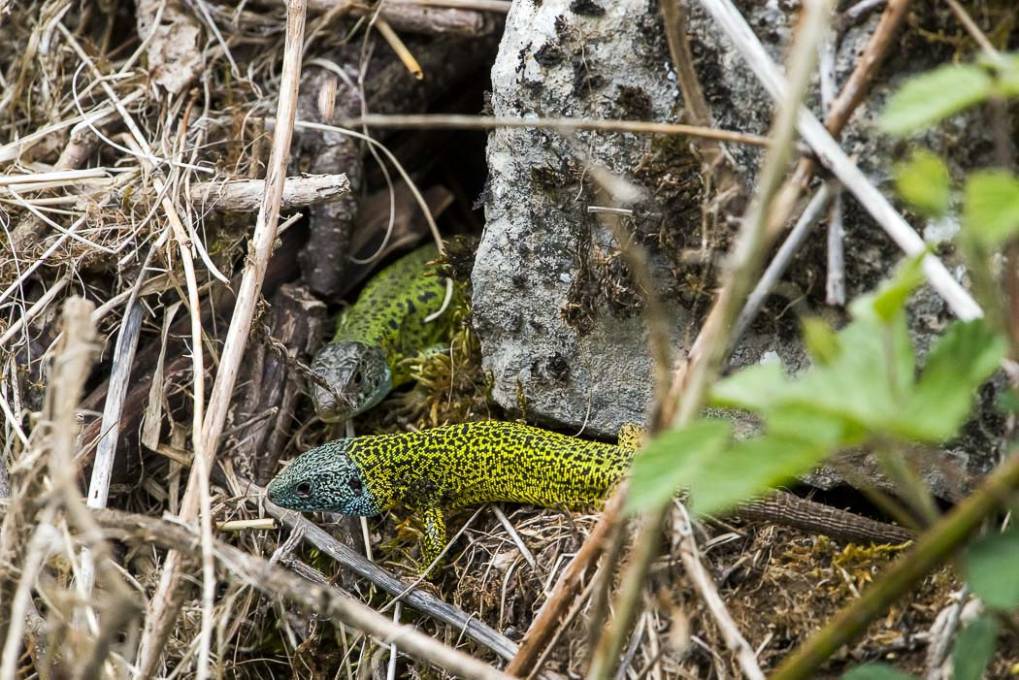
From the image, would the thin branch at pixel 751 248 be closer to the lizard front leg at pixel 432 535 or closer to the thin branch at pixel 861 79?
the thin branch at pixel 861 79

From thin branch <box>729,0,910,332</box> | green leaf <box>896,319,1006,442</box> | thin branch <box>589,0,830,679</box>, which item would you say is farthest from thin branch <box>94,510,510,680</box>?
thin branch <box>729,0,910,332</box>

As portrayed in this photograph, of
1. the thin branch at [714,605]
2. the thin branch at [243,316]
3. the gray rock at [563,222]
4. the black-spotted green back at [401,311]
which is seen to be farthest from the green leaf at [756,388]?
the black-spotted green back at [401,311]

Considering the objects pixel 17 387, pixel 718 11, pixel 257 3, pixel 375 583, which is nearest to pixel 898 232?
pixel 718 11

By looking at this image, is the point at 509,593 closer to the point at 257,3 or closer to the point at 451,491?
the point at 451,491

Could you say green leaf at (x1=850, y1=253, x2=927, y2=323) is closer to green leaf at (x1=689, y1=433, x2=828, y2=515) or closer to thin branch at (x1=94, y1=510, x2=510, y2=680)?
green leaf at (x1=689, y1=433, x2=828, y2=515)

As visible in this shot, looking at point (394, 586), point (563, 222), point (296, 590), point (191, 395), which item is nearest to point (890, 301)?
point (296, 590)
